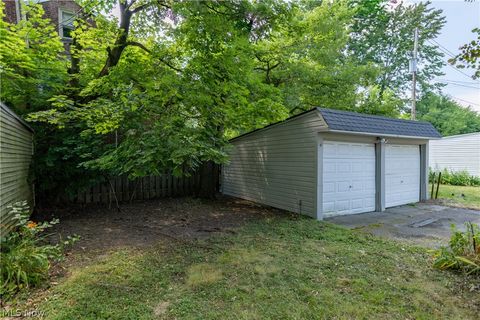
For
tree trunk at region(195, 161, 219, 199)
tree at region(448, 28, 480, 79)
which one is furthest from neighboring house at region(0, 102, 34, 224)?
tree at region(448, 28, 480, 79)

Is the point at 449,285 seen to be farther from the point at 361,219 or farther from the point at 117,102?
the point at 117,102

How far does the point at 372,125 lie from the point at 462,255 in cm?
432

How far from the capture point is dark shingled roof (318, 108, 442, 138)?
261 inches

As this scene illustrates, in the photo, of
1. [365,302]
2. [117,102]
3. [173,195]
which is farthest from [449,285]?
[173,195]

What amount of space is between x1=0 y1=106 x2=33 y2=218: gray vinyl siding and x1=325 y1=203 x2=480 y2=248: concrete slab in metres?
6.55

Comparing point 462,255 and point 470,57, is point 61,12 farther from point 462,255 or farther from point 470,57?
point 462,255

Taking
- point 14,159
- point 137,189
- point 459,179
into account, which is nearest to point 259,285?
point 14,159

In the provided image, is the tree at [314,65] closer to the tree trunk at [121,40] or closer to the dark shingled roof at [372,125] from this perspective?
the dark shingled roof at [372,125]

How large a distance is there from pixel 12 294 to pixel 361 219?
687cm

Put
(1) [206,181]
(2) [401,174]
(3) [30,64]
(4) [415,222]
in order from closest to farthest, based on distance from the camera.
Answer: (3) [30,64]
(4) [415,222]
(2) [401,174]
(1) [206,181]

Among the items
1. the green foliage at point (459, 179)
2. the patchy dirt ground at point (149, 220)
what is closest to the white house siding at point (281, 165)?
the patchy dirt ground at point (149, 220)

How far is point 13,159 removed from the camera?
187 inches

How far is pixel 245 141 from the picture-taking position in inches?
385

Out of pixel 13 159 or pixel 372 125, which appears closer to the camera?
pixel 13 159
